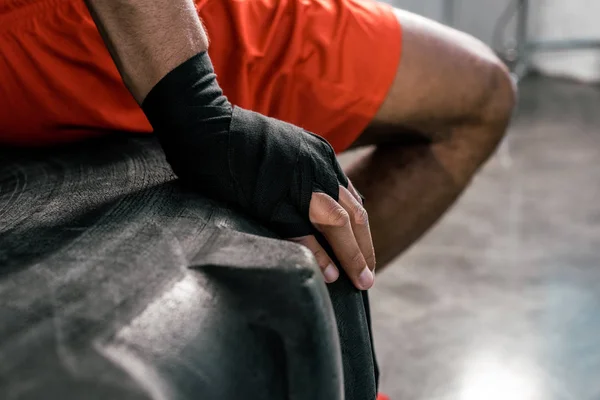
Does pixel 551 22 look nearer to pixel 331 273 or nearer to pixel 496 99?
pixel 496 99

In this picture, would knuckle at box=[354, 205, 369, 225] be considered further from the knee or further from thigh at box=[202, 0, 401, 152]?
the knee

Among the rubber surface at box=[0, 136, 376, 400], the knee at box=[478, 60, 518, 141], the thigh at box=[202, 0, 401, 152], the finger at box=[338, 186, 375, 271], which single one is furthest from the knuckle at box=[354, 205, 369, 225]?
the knee at box=[478, 60, 518, 141]

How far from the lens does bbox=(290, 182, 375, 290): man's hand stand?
1.77 ft

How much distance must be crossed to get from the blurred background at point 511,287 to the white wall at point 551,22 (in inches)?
30.2

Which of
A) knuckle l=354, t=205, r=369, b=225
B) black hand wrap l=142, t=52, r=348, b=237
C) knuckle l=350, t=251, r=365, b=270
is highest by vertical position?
black hand wrap l=142, t=52, r=348, b=237

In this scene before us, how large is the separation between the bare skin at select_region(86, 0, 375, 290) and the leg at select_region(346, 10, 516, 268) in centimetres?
33

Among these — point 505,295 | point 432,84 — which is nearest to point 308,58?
point 432,84

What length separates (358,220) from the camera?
58cm

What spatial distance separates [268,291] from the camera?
15.0 inches

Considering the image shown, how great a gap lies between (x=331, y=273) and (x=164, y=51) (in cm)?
23

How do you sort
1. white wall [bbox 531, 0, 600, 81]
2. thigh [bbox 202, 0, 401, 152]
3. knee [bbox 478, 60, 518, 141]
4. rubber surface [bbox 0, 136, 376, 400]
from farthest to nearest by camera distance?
white wall [bbox 531, 0, 600, 81], knee [bbox 478, 60, 518, 141], thigh [bbox 202, 0, 401, 152], rubber surface [bbox 0, 136, 376, 400]

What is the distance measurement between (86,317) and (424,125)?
2.22 ft

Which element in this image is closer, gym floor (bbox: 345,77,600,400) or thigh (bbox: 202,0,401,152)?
thigh (bbox: 202,0,401,152)

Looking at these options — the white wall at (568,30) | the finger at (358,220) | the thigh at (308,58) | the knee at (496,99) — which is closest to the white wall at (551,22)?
the white wall at (568,30)
